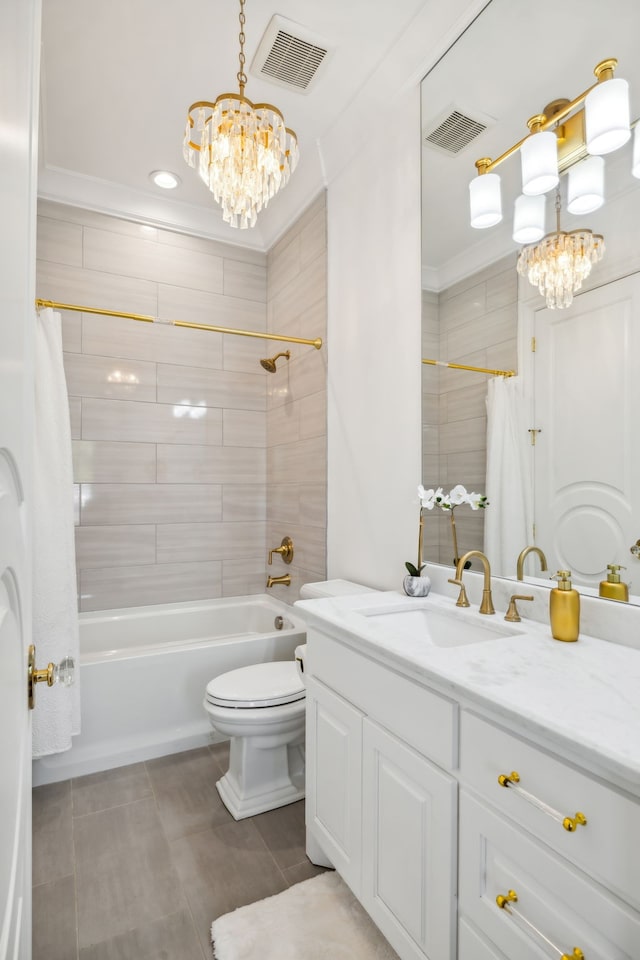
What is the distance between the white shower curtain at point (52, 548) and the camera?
6.70 feet

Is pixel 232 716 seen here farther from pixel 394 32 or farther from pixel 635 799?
pixel 394 32

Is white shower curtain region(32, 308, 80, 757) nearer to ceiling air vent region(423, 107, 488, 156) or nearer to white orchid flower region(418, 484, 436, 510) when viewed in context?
white orchid flower region(418, 484, 436, 510)

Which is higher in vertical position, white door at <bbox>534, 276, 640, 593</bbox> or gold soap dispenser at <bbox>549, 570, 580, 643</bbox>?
white door at <bbox>534, 276, 640, 593</bbox>

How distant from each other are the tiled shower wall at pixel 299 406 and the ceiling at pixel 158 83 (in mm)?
285

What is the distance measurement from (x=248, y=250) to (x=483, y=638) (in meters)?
2.81

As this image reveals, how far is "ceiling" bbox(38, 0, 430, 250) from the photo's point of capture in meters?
1.77

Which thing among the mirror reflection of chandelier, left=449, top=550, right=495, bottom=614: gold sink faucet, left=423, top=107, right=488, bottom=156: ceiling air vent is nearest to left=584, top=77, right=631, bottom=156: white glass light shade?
the mirror reflection of chandelier

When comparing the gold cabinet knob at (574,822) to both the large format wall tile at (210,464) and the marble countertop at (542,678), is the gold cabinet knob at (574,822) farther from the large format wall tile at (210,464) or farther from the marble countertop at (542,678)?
A: the large format wall tile at (210,464)

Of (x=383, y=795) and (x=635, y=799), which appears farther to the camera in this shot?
(x=383, y=795)

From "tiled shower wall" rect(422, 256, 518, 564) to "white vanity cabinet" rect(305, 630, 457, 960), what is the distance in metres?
0.60

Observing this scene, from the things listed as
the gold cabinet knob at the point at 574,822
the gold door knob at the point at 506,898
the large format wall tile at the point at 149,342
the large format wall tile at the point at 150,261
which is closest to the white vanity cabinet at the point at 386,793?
the gold door knob at the point at 506,898

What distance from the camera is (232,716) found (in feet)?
6.15

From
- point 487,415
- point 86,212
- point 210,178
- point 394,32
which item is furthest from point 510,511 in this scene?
point 86,212

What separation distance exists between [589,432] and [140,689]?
2079 mm
